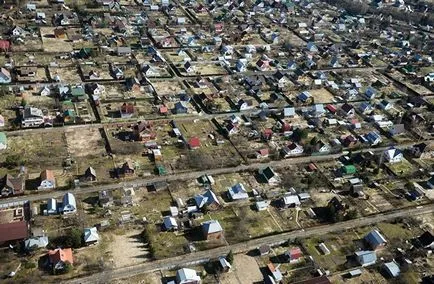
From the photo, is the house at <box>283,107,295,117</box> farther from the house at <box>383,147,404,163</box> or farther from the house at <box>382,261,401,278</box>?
the house at <box>382,261,401,278</box>

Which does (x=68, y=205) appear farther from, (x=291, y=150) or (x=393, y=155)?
(x=393, y=155)

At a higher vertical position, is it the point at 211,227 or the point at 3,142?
A: the point at 211,227

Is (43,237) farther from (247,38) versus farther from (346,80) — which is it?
(247,38)

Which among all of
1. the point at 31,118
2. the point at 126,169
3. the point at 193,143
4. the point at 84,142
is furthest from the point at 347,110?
the point at 31,118

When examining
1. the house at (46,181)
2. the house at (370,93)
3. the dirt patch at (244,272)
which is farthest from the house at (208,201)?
the house at (370,93)

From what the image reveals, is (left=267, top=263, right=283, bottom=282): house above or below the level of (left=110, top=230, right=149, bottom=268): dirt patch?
above

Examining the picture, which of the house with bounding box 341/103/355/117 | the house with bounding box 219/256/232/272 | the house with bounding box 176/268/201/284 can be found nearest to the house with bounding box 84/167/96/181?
the house with bounding box 176/268/201/284
